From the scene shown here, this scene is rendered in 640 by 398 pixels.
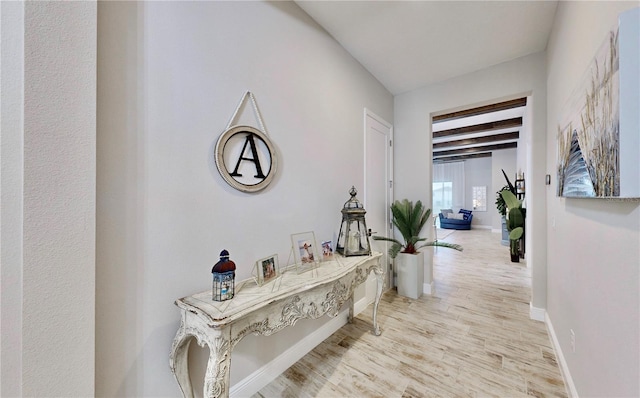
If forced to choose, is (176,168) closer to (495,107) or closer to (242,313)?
(242,313)

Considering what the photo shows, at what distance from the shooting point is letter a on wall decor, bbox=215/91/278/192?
146 cm

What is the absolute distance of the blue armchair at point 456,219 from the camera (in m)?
9.46

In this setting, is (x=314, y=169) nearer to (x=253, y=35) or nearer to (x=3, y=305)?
(x=253, y=35)

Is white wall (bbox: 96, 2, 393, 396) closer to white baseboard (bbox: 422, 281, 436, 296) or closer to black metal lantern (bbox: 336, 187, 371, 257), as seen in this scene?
black metal lantern (bbox: 336, 187, 371, 257)

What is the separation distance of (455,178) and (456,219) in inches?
77.7

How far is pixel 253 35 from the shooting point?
65.1 inches

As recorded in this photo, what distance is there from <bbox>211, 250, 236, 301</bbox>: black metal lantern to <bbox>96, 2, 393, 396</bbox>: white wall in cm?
20

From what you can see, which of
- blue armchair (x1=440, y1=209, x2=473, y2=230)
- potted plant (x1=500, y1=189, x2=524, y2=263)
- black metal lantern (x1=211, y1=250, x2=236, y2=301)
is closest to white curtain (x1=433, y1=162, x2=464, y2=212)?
blue armchair (x1=440, y1=209, x2=473, y2=230)

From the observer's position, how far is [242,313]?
43.5 inches

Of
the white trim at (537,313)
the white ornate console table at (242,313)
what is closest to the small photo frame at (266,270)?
the white ornate console table at (242,313)

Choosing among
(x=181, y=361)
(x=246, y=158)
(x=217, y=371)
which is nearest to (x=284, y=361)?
(x=181, y=361)

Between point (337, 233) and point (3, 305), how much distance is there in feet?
6.71

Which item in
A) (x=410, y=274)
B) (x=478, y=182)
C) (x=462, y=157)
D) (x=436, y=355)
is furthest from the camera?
(x=478, y=182)

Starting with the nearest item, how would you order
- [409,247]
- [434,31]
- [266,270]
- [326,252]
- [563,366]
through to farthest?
[266,270] → [563,366] → [326,252] → [434,31] → [409,247]
